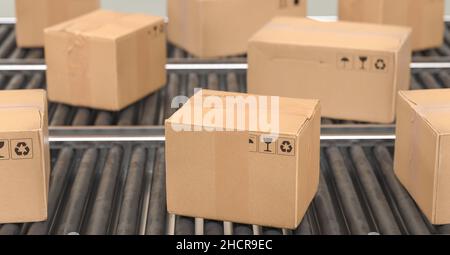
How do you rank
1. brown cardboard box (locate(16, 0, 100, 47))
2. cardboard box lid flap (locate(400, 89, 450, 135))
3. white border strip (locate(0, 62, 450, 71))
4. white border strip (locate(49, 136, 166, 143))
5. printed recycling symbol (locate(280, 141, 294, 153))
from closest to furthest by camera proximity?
printed recycling symbol (locate(280, 141, 294, 153)) < cardboard box lid flap (locate(400, 89, 450, 135)) < white border strip (locate(49, 136, 166, 143)) < white border strip (locate(0, 62, 450, 71)) < brown cardboard box (locate(16, 0, 100, 47))

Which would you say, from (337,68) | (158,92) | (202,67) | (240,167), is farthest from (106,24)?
(240,167)

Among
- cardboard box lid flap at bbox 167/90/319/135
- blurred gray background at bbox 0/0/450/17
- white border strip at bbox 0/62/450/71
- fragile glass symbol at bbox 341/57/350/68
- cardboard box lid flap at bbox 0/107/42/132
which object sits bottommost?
blurred gray background at bbox 0/0/450/17

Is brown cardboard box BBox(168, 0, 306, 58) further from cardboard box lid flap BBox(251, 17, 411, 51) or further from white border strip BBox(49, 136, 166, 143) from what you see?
white border strip BBox(49, 136, 166, 143)

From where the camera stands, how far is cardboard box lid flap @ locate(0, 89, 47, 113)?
2.61 meters

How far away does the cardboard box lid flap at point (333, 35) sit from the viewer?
316 centimetres

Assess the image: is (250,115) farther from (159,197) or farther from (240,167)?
(159,197)

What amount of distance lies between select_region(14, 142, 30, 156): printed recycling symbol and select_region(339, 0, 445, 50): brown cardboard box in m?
1.97

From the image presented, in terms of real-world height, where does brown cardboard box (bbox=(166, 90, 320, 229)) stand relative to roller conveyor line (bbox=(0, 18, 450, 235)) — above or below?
above

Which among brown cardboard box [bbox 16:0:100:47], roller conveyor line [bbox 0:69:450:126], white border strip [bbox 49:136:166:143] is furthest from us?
brown cardboard box [bbox 16:0:100:47]

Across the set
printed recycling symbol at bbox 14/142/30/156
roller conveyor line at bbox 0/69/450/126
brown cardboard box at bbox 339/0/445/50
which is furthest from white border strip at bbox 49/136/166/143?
brown cardboard box at bbox 339/0/445/50

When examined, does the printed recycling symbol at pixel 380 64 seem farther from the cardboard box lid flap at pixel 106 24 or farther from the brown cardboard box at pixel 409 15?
the cardboard box lid flap at pixel 106 24

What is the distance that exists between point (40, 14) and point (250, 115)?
1.89 meters

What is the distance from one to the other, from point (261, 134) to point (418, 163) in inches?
20.6
